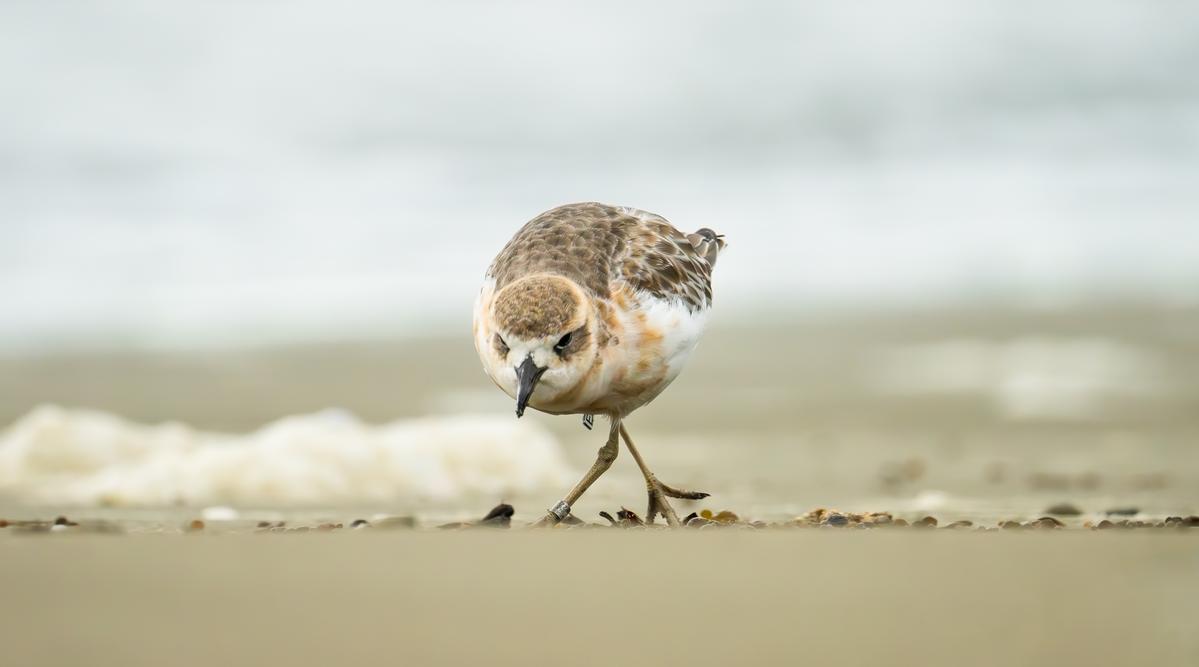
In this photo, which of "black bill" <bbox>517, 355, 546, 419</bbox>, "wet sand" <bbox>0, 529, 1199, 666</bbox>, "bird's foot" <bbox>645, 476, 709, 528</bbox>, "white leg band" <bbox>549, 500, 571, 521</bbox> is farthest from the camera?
"bird's foot" <bbox>645, 476, 709, 528</bbox>

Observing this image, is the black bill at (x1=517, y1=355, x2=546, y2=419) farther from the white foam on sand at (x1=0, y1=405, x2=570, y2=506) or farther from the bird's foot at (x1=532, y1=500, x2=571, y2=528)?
the white foam on sand at (x1=0, y1=405, x2=570, y2=506)

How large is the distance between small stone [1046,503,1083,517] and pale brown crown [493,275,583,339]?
307 centimetres

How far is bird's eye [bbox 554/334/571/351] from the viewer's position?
6.64 meters

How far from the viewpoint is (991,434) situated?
12008 millimetres

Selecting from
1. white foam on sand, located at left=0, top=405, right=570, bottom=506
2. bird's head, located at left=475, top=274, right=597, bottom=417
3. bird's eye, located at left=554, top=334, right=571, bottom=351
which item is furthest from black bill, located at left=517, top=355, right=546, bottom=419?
white foam on sand, located at left=0, top=405, right=570, bottom=506

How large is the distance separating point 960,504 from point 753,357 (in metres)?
6.27

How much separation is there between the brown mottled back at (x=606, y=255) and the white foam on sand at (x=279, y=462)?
2.42 metres

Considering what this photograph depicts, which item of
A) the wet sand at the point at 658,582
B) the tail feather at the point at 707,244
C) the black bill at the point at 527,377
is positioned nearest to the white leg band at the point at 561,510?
the wet sand at the point at 658,582

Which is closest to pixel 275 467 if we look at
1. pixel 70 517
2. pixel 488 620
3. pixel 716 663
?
pixel 70 517

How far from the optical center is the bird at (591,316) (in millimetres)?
6664

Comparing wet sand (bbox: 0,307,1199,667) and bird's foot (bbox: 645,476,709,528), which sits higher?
bird's foot (bbox: 645,476,709,528)

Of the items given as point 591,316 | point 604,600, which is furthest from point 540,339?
point 604,600

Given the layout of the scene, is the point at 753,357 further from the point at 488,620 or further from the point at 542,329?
A: the point at 488,620

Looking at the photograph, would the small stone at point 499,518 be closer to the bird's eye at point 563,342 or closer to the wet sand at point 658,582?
the wet sand at point 658,582
